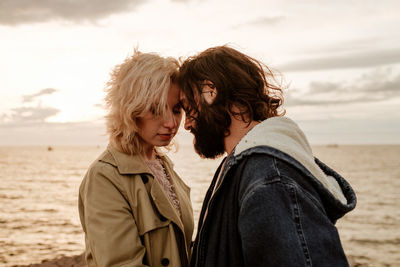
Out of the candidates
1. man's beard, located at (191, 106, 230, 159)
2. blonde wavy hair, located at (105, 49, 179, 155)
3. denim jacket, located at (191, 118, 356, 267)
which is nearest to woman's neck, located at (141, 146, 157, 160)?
blonde wavy hair, located at (105, 49, 179, 155)

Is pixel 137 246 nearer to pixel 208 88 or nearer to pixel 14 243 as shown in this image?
pixel 208 88

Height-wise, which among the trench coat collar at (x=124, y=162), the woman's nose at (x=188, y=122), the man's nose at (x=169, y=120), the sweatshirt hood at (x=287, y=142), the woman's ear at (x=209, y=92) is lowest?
the trench coat collar at (x=124, y=162)

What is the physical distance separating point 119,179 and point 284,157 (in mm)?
1547

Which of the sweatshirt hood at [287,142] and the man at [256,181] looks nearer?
the man at [256,181]

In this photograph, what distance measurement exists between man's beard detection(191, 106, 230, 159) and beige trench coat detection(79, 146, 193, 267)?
0.66 metres

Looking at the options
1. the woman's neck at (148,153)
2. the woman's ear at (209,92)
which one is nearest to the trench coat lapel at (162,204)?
the woman's neck at (148,153)

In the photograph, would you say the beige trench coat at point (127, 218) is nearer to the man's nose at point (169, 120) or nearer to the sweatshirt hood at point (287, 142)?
the man's nose at point (169, 120)

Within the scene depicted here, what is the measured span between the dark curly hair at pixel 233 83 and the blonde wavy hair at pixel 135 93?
0.34 metres

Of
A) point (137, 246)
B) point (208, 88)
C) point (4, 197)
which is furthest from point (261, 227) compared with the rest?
point (4, 197)

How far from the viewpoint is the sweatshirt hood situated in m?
1.70

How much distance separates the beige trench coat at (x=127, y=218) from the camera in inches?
102

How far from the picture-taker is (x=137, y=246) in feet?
8.69

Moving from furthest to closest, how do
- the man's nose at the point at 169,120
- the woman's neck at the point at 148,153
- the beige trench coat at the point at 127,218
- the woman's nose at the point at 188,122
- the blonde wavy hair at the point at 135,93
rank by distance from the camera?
the woman's neck at the point at 148,153 < the man's nose at the point at 169,120 < the blonde wavy hair at the point at 135,93 < the woman's nose at the point at 188,122 < the beige trench coat at the point at 127,218

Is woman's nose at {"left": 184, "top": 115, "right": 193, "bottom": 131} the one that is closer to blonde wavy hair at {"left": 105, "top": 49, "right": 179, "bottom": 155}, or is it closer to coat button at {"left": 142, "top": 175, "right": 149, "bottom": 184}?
blonde wavy hair at {"left": 105, "top": 49, "right": 179, "bottom": 155}
